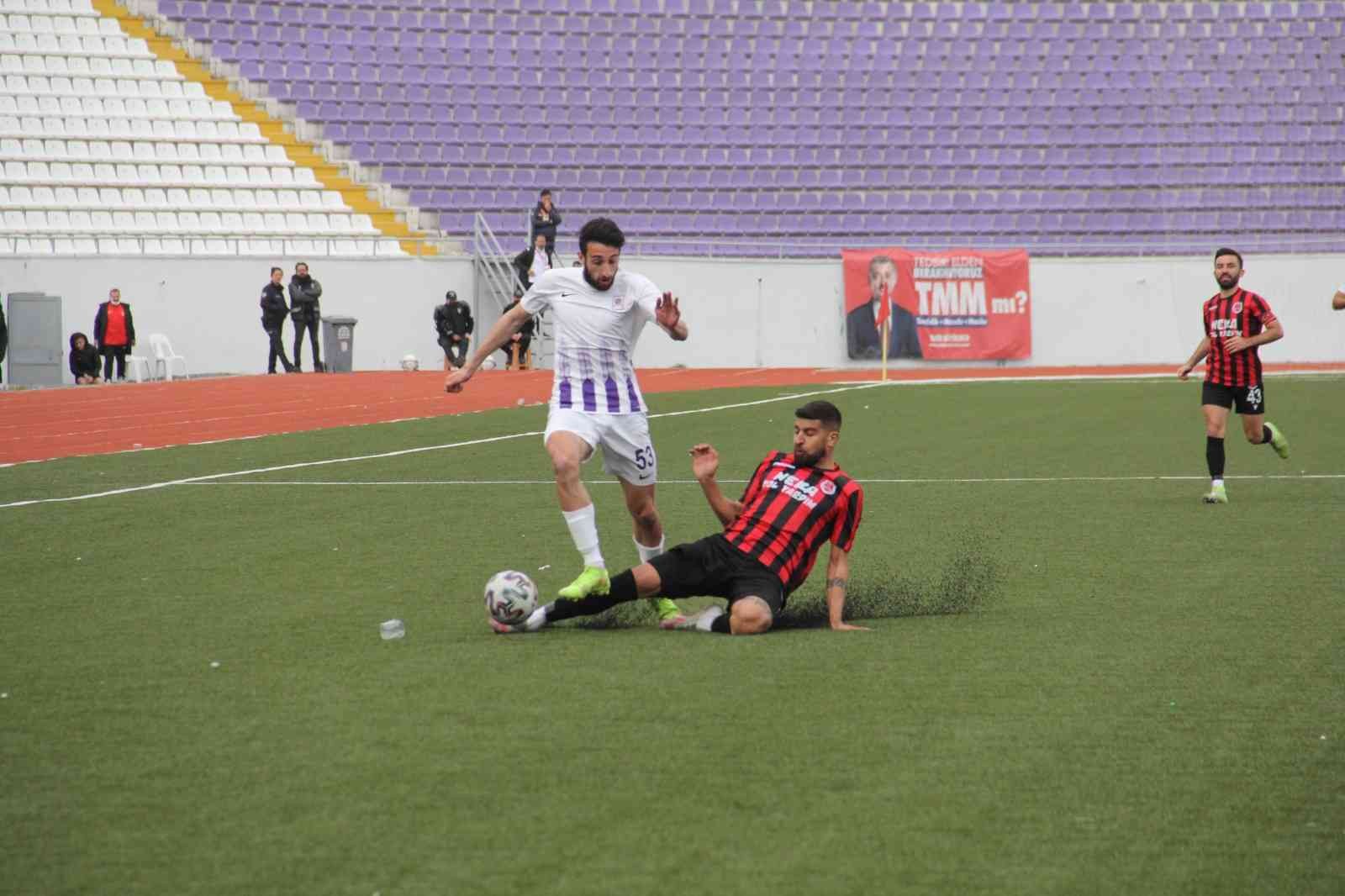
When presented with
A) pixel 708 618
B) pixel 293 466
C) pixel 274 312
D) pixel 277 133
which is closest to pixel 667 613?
pixel 708 618

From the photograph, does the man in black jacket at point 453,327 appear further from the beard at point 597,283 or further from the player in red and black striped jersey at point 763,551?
the player in red and black striped jersey at point 763,551

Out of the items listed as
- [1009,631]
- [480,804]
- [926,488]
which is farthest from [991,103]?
[480,804]

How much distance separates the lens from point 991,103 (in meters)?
38.2

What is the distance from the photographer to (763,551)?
281 inches

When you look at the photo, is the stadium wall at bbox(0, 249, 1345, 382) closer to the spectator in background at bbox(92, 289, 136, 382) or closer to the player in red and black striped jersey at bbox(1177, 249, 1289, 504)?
the spectator in background at bbox(92, 289, 136, 382)

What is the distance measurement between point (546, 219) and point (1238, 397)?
61.4ft

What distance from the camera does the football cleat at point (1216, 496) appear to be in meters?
12.0

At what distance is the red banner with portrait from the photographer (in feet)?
113

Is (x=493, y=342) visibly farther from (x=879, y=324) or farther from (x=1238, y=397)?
(x=879, y=324)

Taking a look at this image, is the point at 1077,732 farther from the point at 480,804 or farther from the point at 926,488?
the point at 926,488

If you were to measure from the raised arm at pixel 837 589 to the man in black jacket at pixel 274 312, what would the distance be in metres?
24.2

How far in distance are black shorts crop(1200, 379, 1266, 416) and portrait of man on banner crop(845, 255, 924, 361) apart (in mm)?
21227

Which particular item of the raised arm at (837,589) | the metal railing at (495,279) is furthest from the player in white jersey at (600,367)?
the metal railing at (495,279)

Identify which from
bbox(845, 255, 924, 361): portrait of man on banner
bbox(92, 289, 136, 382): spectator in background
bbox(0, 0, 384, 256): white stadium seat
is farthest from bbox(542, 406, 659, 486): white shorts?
bbox(845, 255, 924, 361): portrait of man on banner
